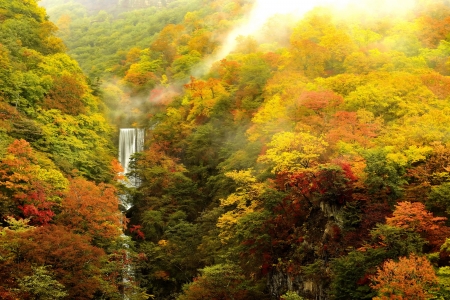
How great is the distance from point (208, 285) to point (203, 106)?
862 inches

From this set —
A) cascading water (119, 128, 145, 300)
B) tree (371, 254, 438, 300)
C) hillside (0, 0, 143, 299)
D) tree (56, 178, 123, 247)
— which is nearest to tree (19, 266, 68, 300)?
hillside (0, 0, 143, 299)

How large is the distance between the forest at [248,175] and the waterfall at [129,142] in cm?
89

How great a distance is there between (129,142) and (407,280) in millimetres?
35201

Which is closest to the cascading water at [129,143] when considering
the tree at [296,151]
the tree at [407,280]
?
the tree at [296,151]

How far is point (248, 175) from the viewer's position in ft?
86.8

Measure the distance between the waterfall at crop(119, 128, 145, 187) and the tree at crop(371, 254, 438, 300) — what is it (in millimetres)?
32806

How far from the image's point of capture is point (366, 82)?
30.3 m

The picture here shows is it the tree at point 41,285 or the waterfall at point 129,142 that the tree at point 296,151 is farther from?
the waterfall at point 129,142

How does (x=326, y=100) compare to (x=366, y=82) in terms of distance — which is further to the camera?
(x=366, y=82)

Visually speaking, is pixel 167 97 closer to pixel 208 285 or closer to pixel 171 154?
pixel 171 154

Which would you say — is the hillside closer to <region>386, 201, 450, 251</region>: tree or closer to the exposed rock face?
the exposed rock face

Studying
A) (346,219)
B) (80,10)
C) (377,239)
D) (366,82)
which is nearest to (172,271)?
(346,219)

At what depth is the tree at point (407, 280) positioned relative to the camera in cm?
1416

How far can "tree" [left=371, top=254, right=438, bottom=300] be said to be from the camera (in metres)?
14.2
